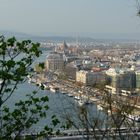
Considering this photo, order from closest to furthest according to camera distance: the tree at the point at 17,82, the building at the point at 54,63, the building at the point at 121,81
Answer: the tree at the point at 17,82 → the building at the point at 121,81 → the building at the point at 54,63

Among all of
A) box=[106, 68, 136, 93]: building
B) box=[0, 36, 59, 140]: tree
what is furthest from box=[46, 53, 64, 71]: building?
box=[0, 36, 59, 140]: tree

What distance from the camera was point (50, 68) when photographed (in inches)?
872

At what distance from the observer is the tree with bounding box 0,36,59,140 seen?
140 cm

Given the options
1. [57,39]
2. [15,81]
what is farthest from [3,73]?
[57,39]

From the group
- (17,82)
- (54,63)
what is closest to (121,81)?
(54,63)

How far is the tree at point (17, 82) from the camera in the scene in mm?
1402

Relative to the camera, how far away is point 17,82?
56.1 inches

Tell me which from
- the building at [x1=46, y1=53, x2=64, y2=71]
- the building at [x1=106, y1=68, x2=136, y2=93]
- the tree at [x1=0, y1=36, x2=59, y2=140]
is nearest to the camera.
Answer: the tree at [x1=0, y1=36, x2=59, y2=140]

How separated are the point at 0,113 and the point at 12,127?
0.14 m

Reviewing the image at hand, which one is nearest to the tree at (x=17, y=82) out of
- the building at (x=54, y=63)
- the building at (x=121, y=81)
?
the building at (x=121, y=81)

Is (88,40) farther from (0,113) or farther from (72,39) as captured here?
(0,113)

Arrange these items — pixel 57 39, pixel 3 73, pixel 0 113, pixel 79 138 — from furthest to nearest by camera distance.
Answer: pixel 57 39 < pixel 79 138 < pixel 0 113 < pixel 3 73

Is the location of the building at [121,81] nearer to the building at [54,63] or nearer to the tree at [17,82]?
the building at [54,63]

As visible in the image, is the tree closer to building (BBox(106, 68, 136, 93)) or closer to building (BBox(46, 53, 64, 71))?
building (BBox(106, 68, 136, 93))
